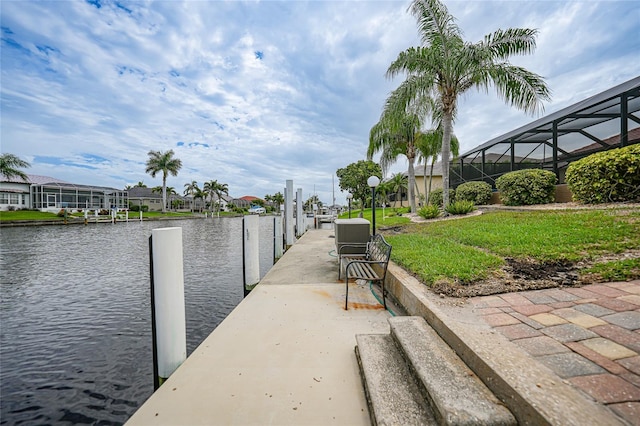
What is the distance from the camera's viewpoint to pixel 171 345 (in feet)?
8.35

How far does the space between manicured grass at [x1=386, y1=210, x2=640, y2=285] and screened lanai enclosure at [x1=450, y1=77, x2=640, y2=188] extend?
15.8 feet

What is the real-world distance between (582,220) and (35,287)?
41.9 feet

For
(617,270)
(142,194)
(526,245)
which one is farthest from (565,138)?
(142,194)

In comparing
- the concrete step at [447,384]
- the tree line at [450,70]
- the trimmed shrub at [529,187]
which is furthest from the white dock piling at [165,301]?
the trimmed shrub at [529,187]

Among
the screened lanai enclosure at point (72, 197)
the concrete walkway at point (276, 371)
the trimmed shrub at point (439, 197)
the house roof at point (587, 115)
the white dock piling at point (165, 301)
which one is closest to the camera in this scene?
the concrete walkway at point (276, 371)

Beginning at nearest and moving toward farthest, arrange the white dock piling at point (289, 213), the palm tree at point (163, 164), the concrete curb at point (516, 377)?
the concrete curb at point (516, 377) < the white dock piling at point (289, 213) < the palm tree at point (163, 164)

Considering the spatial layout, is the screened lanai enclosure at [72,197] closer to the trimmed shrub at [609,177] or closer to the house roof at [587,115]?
the house roof at [587,115]

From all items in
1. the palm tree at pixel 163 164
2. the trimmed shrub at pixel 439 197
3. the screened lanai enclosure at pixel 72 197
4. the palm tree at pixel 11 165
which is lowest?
the trimmed shrub at pixel 439 197

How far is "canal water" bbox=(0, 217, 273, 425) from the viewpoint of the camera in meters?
2.60

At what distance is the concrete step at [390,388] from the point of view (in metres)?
1.58

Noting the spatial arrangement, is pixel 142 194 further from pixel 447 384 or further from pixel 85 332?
pixel 447 384

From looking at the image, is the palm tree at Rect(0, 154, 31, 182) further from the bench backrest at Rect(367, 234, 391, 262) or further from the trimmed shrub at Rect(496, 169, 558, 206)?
the trimmed shrub at Rect(496, 169, 558, 206)

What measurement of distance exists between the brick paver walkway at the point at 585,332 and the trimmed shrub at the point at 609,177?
18.6ft

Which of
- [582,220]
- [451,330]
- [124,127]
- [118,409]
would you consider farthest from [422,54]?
[124,127]
